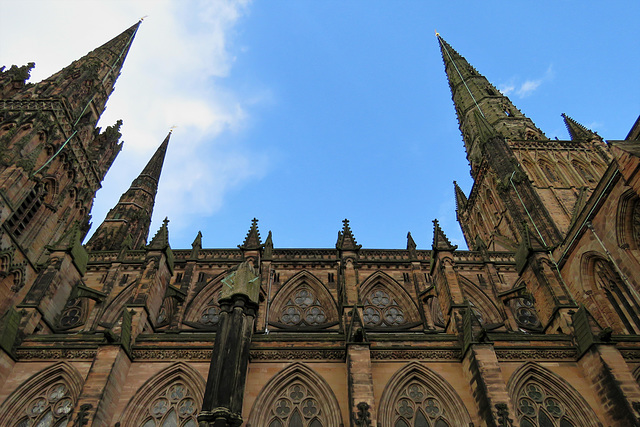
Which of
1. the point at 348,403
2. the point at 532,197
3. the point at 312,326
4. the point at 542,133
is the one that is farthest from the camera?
the point at 542,133

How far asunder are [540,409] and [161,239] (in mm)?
13844

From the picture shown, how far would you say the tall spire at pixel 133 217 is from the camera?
2512cm

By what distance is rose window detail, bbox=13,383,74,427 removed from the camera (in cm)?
1041

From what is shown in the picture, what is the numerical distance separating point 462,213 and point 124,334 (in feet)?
87.4

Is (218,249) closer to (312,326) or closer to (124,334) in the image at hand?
(312,326)

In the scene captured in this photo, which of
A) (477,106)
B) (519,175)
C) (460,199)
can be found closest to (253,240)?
(519,175)

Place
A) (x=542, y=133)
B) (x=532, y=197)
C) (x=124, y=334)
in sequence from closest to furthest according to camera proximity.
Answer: (x=124, y=334)
(x=532, y=197)
(x=542, y=133)

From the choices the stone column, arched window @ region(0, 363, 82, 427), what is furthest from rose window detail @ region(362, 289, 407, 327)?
arched window @ region(0, 363, 82, 427)

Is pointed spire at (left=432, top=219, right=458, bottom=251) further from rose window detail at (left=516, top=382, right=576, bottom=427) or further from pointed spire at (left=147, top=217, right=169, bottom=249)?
pointed spire at (left=147, top=217, right=169, bottom=249)

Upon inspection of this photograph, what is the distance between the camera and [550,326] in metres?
13.7

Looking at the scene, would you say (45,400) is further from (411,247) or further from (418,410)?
(411,247)

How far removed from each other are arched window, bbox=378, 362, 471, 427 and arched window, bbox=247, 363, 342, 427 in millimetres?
1400

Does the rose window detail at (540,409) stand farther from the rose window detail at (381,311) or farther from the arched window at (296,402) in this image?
the rose window detail at (381,311)

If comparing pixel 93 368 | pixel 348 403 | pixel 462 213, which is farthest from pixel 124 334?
pixel 462 213
